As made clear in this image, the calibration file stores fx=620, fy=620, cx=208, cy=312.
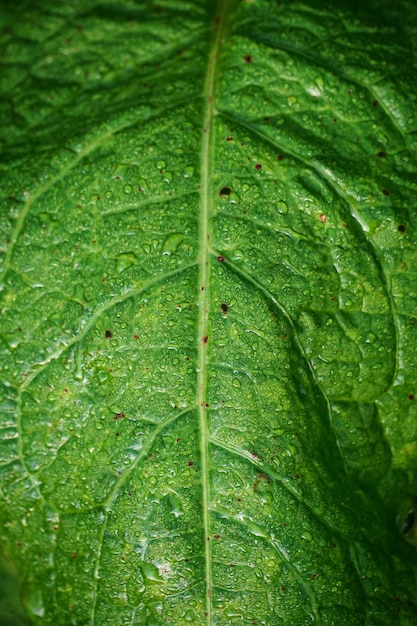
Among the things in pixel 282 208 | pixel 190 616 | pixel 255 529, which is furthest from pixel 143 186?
pixel 190 616

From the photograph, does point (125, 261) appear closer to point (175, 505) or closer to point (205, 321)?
point (205, 321)

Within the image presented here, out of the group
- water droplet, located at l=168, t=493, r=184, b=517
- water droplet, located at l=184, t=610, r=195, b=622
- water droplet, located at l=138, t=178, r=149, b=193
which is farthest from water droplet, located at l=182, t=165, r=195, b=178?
water droplet, located at l=184, t=610, r=195, b=622

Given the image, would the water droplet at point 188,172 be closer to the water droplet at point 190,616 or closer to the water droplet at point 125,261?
the water droplet at point 125,261

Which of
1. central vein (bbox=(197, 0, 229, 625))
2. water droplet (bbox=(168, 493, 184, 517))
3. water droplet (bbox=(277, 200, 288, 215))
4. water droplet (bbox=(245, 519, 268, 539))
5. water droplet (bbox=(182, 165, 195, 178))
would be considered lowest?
water droplet (bbox=(168, 493, 184, 517))

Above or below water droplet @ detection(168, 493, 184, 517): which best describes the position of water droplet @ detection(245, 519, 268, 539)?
above

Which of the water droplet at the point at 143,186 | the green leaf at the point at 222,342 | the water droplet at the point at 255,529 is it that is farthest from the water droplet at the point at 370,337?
the water droplet at the point at 143,186

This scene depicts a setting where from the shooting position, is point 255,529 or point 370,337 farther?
point 370,337

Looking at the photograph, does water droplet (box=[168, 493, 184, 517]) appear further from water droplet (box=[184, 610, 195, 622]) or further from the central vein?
water droplet (box=[184, 610, 195, 622])

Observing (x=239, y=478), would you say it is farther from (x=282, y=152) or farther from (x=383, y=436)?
(x=282, y=152)
